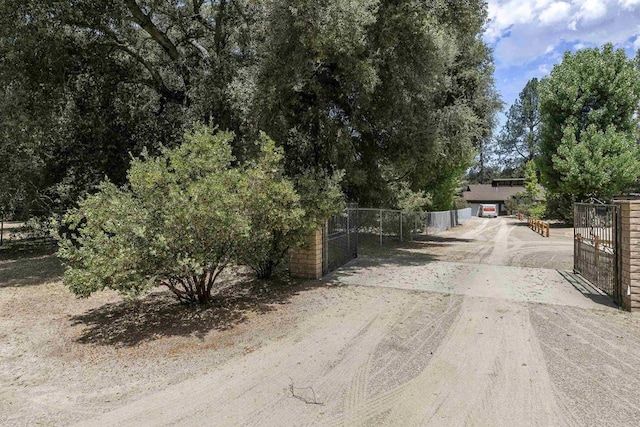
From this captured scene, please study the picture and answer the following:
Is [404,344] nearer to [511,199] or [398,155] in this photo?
[398,155]

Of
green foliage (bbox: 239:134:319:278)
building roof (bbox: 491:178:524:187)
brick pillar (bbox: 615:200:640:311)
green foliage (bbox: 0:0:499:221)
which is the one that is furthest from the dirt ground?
building roof (bbox: 491:178:524:187)

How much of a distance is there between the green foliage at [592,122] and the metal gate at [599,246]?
16.9 m

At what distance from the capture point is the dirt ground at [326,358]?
295 cm

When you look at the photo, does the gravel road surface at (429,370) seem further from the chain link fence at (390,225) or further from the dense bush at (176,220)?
the chain link fence at (390,225)

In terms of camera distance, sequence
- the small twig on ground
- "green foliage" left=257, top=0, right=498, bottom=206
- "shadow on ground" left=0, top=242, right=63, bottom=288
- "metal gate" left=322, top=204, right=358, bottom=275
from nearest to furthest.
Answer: the small twig on ground
"metal gate" left=322, top=204, right=358, bottom=275
"shadow on ground" left=0, top=242, right=63, bottom=288
"green foliage" left=257, top=0, right=498, bottom=206

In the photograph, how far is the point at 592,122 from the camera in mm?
22953

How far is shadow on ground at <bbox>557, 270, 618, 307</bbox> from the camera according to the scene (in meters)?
5.98

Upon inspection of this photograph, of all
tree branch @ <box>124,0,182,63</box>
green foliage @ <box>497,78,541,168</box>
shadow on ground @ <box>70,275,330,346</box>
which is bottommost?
shadow on ground @ <box>70,275,330,346</box>

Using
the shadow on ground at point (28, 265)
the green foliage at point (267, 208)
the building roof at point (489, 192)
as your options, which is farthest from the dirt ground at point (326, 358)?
the building roof at point (489, 192)

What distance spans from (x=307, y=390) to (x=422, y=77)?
9.82 m

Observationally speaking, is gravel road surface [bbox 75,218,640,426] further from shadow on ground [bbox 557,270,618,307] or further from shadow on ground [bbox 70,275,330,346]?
shadow on ground [bbox 70,275,330,346]

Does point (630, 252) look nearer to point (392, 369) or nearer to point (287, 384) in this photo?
point (392, 369)

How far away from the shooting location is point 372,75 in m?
9.12

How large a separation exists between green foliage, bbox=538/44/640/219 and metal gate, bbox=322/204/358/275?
61.7 ft
